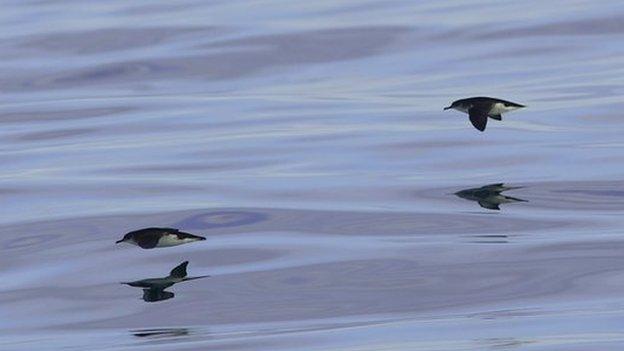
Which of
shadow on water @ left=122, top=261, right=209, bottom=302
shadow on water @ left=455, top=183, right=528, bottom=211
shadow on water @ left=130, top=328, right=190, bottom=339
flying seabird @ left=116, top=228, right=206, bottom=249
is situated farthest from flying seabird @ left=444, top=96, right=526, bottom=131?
shadow on water @ left=130, top=328, right=190, bottom=339

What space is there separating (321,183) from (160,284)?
3349 mm

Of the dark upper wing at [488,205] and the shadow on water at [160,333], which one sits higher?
the dark upper wing at [488,205]

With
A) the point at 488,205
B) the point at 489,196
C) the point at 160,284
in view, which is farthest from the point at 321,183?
the point at 160,284

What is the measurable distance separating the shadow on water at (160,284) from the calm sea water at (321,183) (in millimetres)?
81

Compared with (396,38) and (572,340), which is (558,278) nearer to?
(572,340)

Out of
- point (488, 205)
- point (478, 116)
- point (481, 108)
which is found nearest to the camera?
point (488, 205)

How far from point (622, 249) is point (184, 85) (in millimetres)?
11777

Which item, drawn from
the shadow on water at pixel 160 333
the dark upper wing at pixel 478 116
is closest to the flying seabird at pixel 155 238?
the shadow on water at pixel 160 333

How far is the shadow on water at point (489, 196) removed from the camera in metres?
13.5

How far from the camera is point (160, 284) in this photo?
1152cm

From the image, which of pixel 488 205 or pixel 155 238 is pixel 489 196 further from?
pixel 155 238

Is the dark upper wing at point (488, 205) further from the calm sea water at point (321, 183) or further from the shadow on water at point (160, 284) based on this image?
the shadow on water at point (160, 284)

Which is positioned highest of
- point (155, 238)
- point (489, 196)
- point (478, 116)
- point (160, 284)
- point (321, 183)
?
point (478, 116)

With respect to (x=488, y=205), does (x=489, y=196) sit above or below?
above
